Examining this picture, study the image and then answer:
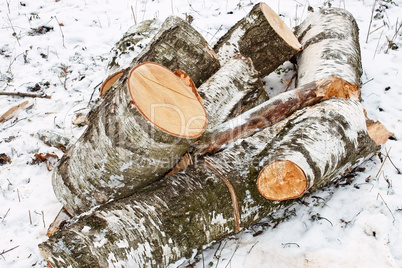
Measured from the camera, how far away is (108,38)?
459 centimetres

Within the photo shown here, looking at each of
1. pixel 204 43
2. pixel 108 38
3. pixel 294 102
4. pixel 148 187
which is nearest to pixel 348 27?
pixel 294 102

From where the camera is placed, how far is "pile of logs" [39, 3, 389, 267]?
1.75 m

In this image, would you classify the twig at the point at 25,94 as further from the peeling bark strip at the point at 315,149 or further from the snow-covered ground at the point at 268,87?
the peeling bark strip at the point at 315,149

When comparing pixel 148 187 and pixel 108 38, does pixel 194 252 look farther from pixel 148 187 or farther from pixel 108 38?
pixel 108 38

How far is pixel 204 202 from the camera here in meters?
1.92

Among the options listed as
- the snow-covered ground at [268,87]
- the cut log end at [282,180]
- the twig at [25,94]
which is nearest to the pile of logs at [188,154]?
the cut log end at [282,180]

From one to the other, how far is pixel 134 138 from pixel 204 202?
1.84ft

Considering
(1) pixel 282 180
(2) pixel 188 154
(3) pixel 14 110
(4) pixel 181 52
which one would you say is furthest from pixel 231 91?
(3) pixel 14 110

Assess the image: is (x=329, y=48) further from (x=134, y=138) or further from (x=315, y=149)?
(x=134, y=138)

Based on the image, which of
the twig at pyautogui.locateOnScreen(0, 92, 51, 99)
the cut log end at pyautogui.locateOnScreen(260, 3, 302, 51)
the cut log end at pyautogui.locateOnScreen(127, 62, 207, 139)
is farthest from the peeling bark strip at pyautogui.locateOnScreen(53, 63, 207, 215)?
the twig at pyautogui.locateOnScreen(0, 92, 51, 99)

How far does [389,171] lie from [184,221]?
5.51 feet

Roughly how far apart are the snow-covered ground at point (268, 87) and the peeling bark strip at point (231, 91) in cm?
83

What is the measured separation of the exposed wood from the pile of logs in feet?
5.09

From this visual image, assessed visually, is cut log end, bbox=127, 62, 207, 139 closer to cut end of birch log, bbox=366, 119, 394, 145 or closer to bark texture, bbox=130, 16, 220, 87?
bark texture, bbox=130, 16, 220, 87
